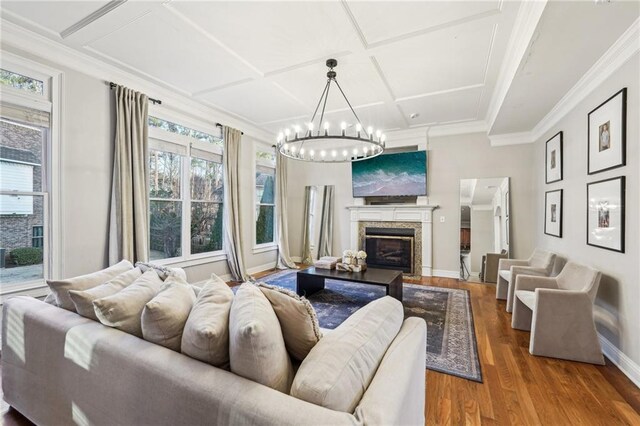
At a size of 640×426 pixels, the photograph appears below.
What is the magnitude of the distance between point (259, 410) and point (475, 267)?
525 cm

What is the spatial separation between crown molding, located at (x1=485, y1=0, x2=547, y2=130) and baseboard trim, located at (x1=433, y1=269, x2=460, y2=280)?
3013 millimetres

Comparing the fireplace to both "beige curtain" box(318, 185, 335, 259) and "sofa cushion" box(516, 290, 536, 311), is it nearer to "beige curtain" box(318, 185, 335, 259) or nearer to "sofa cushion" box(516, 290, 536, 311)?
"beige curtain" box(318, 185, 335, 259)

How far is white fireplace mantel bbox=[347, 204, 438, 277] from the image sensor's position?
5555mm

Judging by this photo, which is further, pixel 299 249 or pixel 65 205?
pixel 299 249

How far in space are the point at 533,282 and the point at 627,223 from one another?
1141mm

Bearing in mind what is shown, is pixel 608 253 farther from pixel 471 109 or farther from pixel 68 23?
pixel 68 23

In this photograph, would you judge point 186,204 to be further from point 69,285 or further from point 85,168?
point 69,285

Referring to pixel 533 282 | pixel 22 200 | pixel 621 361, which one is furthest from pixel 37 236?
pixel 621 361

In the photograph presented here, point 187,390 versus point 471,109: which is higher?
point 471,109

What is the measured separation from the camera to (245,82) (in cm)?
372

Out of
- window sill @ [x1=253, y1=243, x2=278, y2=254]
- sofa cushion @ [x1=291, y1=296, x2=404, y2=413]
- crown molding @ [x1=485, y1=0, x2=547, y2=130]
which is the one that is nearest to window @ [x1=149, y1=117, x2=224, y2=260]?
window sill @ [x1=253, y1=243, x2=278, y2=254]

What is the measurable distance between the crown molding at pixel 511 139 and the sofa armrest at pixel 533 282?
281cm

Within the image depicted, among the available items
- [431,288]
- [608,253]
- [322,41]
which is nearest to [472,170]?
[431,288]

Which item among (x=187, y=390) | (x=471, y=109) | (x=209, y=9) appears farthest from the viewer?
(x=471, y=109)
